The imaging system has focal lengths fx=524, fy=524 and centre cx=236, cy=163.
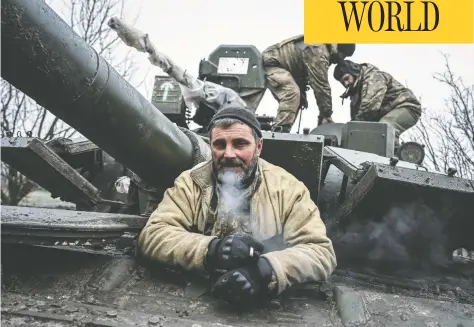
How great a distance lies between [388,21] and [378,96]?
214cm

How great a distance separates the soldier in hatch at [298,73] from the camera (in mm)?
6230

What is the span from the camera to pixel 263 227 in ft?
9.45

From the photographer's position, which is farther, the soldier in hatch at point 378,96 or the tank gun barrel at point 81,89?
the soldier in hatch at point 378,96

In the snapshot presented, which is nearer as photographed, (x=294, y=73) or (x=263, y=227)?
(x=263, y=227)

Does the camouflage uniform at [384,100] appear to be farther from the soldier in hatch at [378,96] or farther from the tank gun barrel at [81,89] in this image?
the tank gun barrel at [81,89]

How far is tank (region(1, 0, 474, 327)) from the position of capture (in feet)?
7.10

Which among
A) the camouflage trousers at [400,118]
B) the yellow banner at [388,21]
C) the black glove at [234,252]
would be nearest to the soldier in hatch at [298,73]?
the camouflage trousers at [400,118]

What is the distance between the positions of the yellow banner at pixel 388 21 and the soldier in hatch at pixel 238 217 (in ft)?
4.55

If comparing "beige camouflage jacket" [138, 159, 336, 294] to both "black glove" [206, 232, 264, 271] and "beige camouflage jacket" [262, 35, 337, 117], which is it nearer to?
"black glove" [206, 232, 264, 271]

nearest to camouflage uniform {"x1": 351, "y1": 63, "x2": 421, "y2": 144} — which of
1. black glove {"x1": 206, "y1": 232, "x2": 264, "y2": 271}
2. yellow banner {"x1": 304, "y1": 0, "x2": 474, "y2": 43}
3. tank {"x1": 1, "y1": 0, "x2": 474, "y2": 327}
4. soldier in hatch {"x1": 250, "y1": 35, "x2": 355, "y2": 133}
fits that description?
soldier in hatch {"x1": 250, "y1": 35, "x2": 355, "y2": 133}

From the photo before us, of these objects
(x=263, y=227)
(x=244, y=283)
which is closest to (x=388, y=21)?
(x=263, y=227)

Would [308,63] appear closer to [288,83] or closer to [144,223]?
[288,83]

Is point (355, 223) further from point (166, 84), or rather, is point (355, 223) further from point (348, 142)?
point (166, 84)

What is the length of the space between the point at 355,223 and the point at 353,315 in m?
1.53
